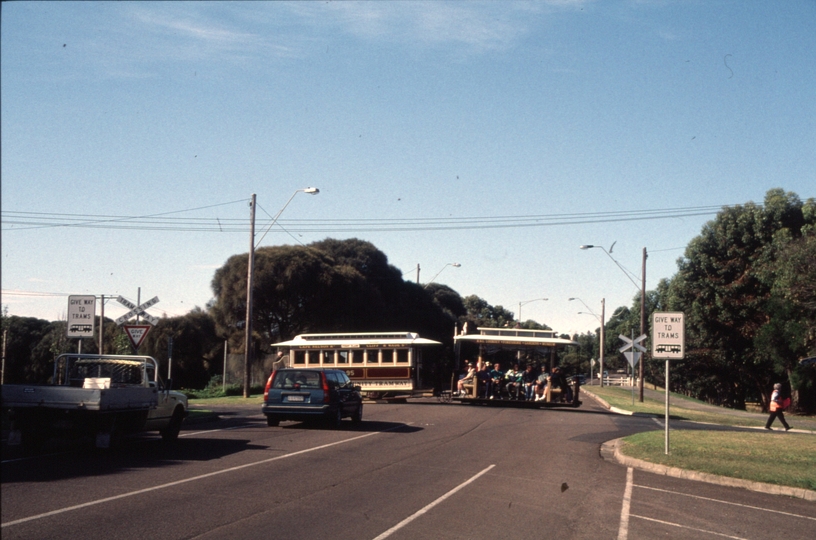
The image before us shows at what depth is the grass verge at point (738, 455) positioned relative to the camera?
45.1 feet

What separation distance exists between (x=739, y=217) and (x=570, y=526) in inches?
1686

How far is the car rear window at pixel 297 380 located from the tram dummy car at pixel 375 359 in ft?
39.8

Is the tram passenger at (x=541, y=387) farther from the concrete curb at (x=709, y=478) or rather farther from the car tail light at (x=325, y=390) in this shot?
the concrete curb at (x=709, y=478)

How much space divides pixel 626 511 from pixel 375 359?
2246 cm

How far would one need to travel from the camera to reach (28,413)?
12844 mm

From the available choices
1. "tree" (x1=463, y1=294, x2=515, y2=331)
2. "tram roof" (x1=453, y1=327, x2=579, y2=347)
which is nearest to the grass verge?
"tram roof" (x1=453, y1=327, x2=579, y2=347)

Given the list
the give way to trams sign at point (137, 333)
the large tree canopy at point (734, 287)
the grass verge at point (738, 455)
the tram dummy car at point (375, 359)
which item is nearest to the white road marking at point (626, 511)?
the grass verge at point (738, 455)

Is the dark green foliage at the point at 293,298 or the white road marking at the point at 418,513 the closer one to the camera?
the white road marking at the point at 418,513

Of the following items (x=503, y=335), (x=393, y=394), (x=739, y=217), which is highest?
(x=739, y=217)

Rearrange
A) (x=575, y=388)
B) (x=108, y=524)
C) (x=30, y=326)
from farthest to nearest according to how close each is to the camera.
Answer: (x=30, y=326), (x=575, y=388), (x=108, y=524)

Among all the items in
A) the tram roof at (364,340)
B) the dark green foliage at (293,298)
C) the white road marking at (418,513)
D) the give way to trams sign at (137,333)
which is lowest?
the white road marking at (418,513)

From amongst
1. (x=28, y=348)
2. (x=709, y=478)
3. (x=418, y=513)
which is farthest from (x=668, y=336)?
(x=28, y=348)

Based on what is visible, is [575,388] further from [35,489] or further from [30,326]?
[30,326]

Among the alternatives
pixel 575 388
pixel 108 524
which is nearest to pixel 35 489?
pixel 108 524
